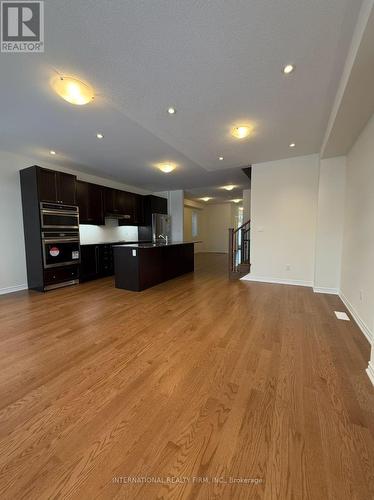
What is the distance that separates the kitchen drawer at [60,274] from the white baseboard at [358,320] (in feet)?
17.1

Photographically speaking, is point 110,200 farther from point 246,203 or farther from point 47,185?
point 246,203

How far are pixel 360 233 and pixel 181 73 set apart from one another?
115 inches

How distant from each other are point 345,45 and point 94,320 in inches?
155

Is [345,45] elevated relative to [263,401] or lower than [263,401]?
elevated

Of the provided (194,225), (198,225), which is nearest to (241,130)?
(194,225)

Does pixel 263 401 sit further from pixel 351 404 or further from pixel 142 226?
pixel 142 226

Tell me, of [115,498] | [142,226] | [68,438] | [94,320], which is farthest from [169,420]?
[142,226]

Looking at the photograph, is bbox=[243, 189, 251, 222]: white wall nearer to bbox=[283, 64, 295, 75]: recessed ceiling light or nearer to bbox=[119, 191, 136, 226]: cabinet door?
bbox=[119, 191, 136, 226]: cabinet door

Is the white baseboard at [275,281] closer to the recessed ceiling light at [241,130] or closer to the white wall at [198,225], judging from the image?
the recessed ceiling light at [241,130]

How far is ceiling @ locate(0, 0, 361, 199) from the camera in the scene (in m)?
1.54

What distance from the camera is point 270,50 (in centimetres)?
183

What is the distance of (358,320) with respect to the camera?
2.75m

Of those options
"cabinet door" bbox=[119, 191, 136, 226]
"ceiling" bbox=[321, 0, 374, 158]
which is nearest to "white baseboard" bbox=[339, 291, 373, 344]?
"ceiling" bbox=[321, 0, 374, 158]

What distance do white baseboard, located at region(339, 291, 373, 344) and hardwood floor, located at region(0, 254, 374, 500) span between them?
0.25 ft
